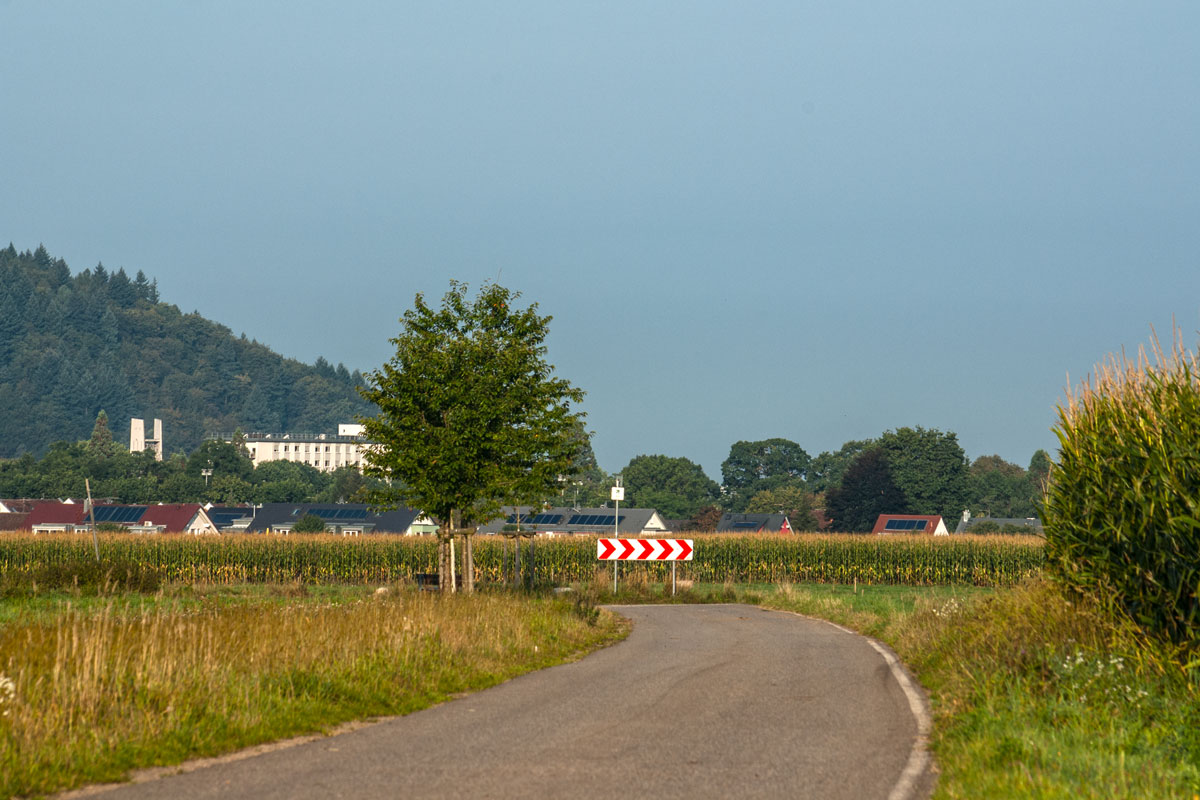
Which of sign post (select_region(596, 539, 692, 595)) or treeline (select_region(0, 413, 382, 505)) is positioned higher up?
treeline (select_region(0, 413, 382, 505))

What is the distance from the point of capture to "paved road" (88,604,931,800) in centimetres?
841

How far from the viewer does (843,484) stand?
112 m

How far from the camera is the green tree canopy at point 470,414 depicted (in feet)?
78.1

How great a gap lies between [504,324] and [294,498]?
150625 mm

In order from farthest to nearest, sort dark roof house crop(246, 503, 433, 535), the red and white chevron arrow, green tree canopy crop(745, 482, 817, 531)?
green tree canopy crop(745, 482, 817, 531), dark roof house crop(246, 503, 433, 535), the red and white chevron arrow

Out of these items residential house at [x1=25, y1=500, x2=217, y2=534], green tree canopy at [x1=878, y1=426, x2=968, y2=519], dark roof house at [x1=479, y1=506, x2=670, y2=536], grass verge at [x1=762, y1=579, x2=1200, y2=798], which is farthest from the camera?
green tree canopy at [x1=878, y1=426, x2=968, y2=519]

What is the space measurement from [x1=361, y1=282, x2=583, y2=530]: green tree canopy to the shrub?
11595 millimetres

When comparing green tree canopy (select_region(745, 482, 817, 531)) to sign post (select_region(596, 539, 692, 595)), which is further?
green tree canopy (select_region(745, 482, 817, 531))

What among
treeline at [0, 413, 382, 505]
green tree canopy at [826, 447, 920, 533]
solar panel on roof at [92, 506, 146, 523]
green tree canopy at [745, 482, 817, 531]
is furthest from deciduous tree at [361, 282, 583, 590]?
treeline at [0, 413, 382, 505]

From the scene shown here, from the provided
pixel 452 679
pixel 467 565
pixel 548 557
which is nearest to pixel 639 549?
pixel 467 565

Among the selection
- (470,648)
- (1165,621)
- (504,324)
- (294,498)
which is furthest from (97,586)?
(294,498)

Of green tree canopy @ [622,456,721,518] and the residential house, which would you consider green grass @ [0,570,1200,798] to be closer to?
the residential house

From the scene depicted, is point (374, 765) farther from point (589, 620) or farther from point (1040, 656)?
point (589, 620)

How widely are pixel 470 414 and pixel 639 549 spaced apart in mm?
9128
